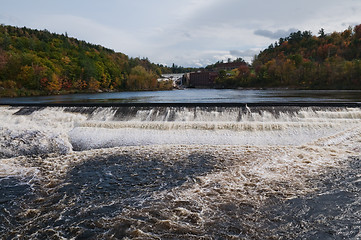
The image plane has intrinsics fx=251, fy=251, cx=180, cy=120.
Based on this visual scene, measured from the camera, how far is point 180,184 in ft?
20.2

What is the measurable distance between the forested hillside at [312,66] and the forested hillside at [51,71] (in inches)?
1037

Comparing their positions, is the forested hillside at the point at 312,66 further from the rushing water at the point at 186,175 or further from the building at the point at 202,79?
the rushing water at the point at 186,175

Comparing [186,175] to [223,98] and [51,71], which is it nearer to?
[223,98]

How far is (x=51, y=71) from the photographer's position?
45.2m

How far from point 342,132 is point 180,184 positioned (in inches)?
309

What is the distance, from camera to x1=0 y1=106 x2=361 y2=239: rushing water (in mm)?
4398

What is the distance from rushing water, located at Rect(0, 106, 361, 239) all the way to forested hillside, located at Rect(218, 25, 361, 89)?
41.5m

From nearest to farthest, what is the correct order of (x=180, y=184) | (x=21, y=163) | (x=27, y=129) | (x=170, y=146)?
(x=180, y=184) → (x=21, y=163) → (x=170, y=146) → (x=27, y=129)

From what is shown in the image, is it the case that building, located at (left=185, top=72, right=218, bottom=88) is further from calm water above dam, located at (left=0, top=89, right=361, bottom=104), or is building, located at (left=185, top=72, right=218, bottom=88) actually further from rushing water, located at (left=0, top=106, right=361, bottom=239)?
rushing water, located at (left=0, top=106, right=361, bottom=239)

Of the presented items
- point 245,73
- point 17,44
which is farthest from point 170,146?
point 245,73

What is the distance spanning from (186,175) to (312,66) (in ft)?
190

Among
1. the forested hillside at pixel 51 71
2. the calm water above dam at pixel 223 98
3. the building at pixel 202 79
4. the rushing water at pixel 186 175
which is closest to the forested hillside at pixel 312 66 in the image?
the building at pixel 202 79

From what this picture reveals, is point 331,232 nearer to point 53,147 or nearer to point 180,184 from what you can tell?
point 180,184

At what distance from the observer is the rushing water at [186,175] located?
4.40m
